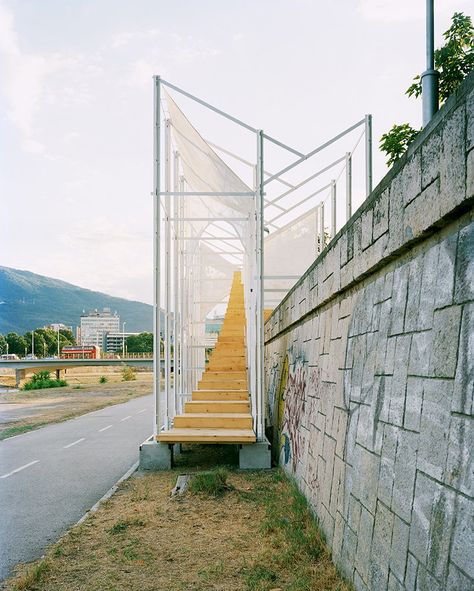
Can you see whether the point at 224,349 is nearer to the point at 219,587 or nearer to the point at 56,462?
the point at 56,462

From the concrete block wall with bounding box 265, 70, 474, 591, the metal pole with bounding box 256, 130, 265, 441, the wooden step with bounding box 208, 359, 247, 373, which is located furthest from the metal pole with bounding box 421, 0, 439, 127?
the wooden step with bounding box 208, 359, 247, 373

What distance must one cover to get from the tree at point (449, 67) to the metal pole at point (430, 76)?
533cm

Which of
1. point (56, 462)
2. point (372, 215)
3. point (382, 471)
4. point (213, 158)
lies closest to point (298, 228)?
point (213, 158)

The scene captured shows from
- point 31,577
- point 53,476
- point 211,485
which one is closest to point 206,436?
point 211,485

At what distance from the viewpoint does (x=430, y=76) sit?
4547 millimetres

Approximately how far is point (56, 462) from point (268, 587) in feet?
28.6

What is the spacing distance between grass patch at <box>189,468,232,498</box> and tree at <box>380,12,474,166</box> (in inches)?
214

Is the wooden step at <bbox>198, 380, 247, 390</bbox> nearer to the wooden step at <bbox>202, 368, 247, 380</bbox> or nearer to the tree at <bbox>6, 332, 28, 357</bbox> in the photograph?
the wooden step at <bbox>202, 368, 247, 380</bbox>

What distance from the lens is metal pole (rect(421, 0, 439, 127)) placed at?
4.53 metres

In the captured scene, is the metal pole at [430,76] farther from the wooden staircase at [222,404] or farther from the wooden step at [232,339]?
the wooden step at [232,339]

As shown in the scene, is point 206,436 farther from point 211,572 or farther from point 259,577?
A: point 259,577

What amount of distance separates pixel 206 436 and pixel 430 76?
6.61m

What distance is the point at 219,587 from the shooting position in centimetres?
489

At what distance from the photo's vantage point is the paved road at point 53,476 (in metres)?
7.05
